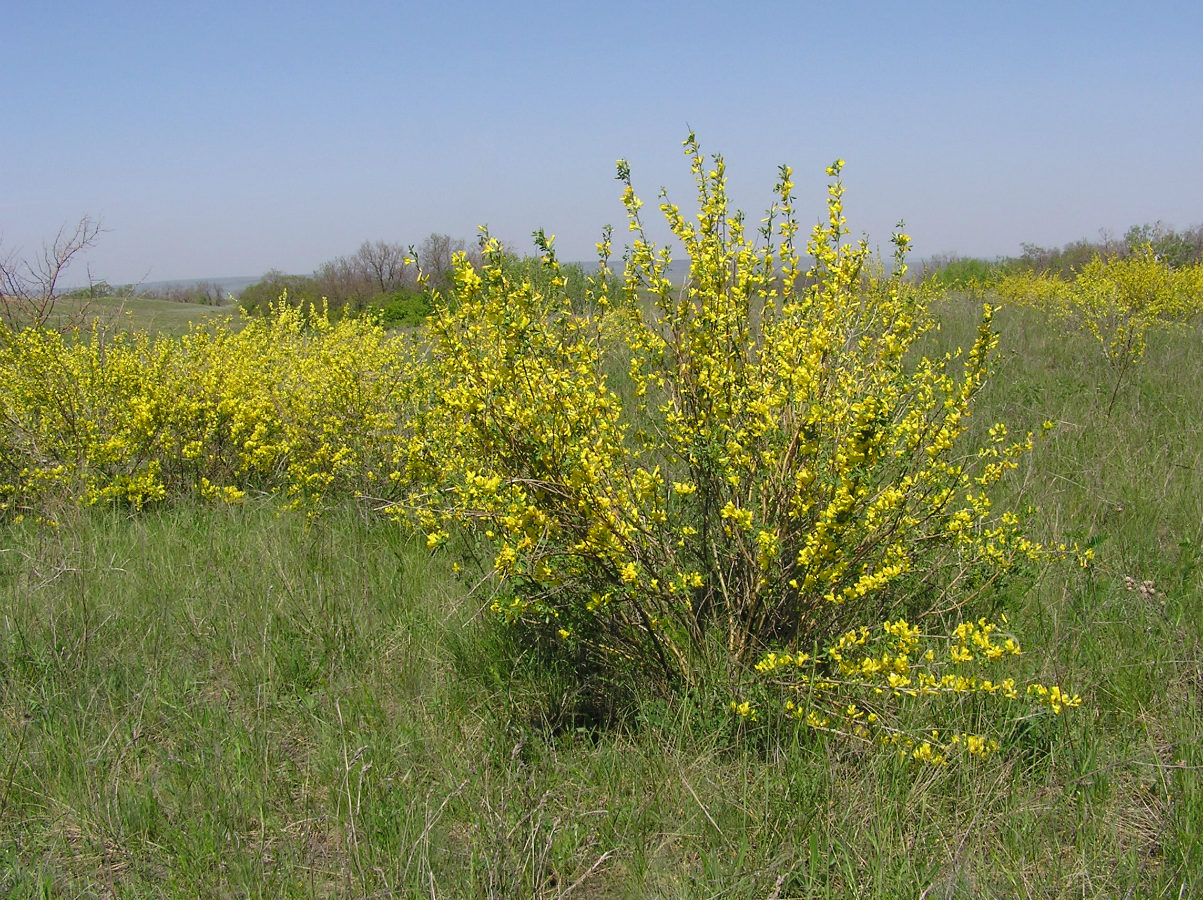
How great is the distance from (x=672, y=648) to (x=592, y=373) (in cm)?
93

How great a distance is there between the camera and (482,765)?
2488mm

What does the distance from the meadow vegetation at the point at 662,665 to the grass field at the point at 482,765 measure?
0.01 meters

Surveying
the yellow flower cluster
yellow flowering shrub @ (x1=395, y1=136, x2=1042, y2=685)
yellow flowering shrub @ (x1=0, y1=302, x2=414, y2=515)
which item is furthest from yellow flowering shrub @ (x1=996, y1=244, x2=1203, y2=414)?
yellow flowering shrub @ (x1=0, y1=302, x2=414, y2=515)

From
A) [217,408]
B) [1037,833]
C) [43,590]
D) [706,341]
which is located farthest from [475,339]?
[217,408]

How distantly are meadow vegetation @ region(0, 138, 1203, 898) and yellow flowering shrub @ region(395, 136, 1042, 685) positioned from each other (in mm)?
15

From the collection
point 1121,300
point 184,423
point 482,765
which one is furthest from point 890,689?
point 1121,300

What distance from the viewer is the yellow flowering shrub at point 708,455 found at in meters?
2.43

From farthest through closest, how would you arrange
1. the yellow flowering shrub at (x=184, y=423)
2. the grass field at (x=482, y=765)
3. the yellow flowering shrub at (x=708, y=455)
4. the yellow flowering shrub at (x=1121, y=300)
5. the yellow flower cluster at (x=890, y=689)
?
the yellow flowering shrub at (x=1121, y=300) < the yellow flowering shrub at (x=184, y=423) < the yellow flowering shrub at (x=708, y=455) < the yellow flower cluster at (x=890, y=689) < the grass field at (x=482, y=765)

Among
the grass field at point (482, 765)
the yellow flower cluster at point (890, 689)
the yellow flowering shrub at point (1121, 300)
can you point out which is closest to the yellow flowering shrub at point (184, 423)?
the grass field at point (482, 765)

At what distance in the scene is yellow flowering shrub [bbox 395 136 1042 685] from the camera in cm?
243

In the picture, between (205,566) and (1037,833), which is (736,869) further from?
(205,566)

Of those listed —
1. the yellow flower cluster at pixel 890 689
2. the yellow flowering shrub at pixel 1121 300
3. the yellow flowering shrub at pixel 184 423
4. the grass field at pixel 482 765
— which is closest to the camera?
the grass field at pixel 482 765

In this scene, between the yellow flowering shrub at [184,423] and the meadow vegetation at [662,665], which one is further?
the yellow flowering shrub at [184,423]

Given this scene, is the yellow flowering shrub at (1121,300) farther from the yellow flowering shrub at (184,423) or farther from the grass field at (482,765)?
the yellow flowering shrub at (184,423)
